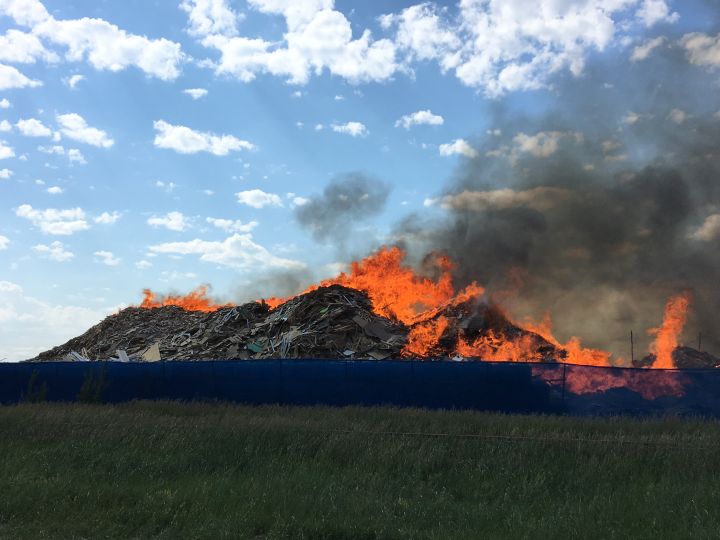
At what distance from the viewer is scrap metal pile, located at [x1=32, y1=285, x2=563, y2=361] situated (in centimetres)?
2686

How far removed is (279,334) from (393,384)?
10302 millimetres

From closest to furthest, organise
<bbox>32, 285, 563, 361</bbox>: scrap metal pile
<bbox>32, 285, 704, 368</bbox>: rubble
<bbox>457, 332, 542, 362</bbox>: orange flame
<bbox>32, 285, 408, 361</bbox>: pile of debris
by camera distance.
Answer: <bbox>32, 285, 408, 361</bbox>: pile of debris, <bbox>32, 285, 563, 361</bbox>: scrap metal pile, <bbox>32, 285, 704, 368</bbox>: rubble, <bbox>457, 332, 542, 362</bbox>: orange flame

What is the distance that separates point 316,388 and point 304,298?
11.5 metres

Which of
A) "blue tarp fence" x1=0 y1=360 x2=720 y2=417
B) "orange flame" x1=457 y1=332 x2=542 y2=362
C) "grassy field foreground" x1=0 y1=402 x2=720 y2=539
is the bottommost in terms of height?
"grassy field foreground" x1=0 y1=402 x2=720 y2=539

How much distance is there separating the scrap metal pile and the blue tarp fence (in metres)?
6.67

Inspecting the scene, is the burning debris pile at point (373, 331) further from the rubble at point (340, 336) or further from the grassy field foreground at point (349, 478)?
the grassy field foreground at point (349, 478)

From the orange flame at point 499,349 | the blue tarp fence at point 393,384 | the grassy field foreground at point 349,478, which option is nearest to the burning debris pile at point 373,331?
the orange flame at point 499,349

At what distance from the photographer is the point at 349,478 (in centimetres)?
941

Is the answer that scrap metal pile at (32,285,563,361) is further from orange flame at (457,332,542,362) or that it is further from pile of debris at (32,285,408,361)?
orange flame at (457,332,542,362)

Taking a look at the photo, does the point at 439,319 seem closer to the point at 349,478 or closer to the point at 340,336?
the point at 340,336

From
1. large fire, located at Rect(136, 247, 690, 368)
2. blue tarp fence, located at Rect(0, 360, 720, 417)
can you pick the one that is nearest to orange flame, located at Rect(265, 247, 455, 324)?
large fire, located at Rect(136, 247, 690, 368)

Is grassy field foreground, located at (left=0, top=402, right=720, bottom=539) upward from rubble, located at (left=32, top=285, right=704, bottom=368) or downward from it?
downward

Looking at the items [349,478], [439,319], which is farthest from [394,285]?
[349,478]

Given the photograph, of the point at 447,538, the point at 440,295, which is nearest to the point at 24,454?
the point at 447,538
